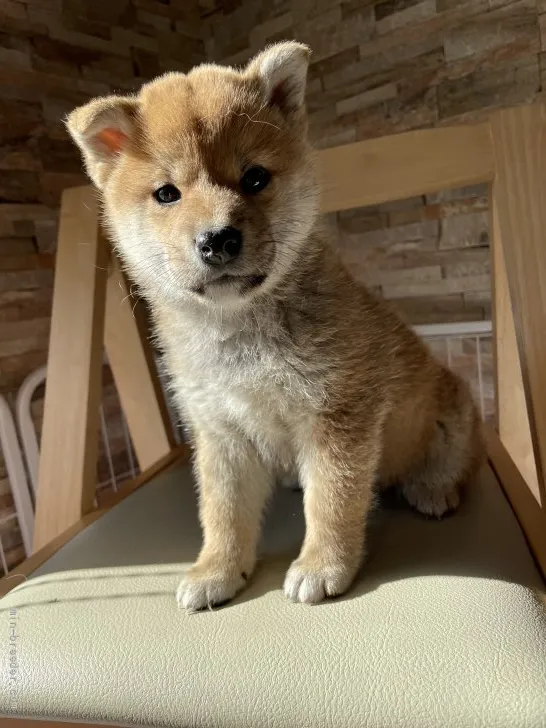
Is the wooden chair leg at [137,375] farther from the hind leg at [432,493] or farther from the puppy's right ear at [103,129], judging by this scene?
the hind leg at [432,493]

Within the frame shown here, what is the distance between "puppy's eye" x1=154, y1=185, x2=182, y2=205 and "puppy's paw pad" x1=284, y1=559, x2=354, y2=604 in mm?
446

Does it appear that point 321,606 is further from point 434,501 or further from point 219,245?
point 219,245

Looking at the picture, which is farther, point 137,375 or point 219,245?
point 137,375

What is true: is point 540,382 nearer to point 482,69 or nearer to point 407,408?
point 407,408

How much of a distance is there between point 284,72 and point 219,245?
264 millimetres

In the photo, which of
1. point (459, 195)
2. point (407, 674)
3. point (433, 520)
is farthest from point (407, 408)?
point (459, 195)

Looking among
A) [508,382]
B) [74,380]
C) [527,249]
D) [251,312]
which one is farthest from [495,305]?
[74,380]

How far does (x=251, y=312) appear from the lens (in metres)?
0.68

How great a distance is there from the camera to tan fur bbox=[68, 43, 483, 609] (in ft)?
2.07

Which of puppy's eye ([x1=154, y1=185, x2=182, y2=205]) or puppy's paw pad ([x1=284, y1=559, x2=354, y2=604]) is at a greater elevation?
puppy's eye ([x1=154, y1=185, x2=182, y2=205])

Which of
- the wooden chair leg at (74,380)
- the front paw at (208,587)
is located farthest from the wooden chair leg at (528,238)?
the wooden chair leg at (74,380)

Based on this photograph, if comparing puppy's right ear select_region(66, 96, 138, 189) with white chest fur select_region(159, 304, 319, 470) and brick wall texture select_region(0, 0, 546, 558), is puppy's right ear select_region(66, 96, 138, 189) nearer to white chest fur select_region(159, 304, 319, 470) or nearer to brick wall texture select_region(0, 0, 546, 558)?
white chest fur select_region(159, 304, 319, 470)

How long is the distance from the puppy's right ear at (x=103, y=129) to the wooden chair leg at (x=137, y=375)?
1.34 ft

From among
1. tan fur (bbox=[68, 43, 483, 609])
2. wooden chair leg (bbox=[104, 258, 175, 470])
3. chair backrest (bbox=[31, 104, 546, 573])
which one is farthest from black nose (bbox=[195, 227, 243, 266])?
wooden chair leg (bbox=[104, 258, 175, 470])
